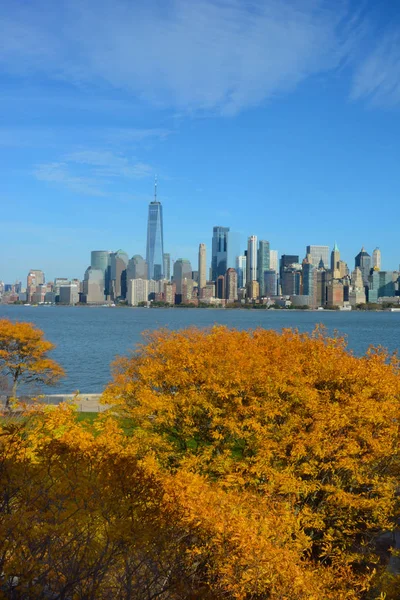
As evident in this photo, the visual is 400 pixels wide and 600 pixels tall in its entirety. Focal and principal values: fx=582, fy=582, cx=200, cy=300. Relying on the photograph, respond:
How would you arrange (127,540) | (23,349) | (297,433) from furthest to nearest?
(23,349), (297,433), (127,540)

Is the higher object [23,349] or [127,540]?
[23,349]

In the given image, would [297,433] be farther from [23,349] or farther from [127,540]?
[23,349]

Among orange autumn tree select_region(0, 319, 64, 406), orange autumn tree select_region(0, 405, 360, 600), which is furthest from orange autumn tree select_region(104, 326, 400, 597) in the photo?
orange autumn tree select_region(0, 319, 64, 406)

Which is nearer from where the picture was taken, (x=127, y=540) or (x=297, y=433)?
(x=127, y=540)

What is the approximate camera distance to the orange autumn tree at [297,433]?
1789cm

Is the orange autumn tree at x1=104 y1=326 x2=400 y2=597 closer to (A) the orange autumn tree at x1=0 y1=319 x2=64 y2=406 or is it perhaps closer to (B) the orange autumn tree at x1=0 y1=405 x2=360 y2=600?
(B) the orange autumn tree at x1=0 y1=405 x2=360 y2=600

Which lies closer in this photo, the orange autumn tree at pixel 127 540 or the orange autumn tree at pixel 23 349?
the orange autumn tree at pixel 127 540

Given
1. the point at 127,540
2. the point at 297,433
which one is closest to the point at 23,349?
the point at 297,433

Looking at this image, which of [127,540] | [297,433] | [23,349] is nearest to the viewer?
[127,540]

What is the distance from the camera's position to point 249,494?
15586 millimetres

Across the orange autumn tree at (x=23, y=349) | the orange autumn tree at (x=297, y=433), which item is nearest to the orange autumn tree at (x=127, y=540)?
the orange autumn tree at (x=297, y=433)

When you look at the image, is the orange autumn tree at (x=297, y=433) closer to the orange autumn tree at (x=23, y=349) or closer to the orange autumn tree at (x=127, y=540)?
the orange autumn tree at (x=127, y=540)

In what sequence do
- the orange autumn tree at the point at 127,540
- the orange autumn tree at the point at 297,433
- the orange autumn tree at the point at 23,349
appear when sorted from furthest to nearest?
1. the orange autumn tree at the point at 23,349
2. the orange autumn tree at the point at 297,433
3. the orange autumn tree at the point at 127,540

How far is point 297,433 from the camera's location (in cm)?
1934
